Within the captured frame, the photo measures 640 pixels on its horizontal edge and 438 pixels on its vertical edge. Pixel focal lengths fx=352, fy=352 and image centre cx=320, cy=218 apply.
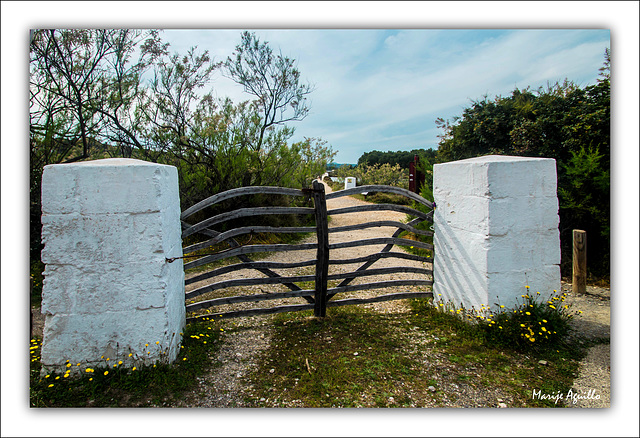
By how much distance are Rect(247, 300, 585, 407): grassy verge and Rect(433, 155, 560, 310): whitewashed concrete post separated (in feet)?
1.52

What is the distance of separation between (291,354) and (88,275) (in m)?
1.80

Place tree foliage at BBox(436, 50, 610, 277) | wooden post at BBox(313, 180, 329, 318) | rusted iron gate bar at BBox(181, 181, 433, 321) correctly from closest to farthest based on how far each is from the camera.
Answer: rusted iron gate bar at BBox(181, 181, 433, 321), wooden post at BBox(313, 180, 329, 318), tree foliage at BBox(436, 50, 610, 277)

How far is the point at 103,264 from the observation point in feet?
8.75

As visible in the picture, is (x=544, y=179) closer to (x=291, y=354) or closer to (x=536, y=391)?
(x=536, y=391)

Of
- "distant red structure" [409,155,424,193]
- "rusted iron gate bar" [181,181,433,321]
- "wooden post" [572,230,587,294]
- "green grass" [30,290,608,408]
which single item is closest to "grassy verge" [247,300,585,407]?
"green grass" [30,290,608,408]

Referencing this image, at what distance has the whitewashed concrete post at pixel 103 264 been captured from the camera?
2598mm

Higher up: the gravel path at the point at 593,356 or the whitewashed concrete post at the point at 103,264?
the whitewashed concrete post at the point at 103,264

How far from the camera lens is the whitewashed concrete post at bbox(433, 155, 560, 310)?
324cm

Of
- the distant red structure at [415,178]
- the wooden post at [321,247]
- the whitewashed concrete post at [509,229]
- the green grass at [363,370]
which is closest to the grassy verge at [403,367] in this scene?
the green grass at [363,370]

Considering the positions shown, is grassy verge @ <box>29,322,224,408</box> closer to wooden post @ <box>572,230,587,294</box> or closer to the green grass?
the green grass

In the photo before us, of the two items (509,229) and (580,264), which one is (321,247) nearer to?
(509,229)

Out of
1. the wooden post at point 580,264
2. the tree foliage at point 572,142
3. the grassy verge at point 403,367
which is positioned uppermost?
the tree foliage at point 572,142

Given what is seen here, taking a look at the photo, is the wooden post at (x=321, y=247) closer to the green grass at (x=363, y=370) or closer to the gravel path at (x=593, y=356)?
the green grass at (x=363, y=370)

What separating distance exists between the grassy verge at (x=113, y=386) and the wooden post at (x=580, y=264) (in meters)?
4.97
